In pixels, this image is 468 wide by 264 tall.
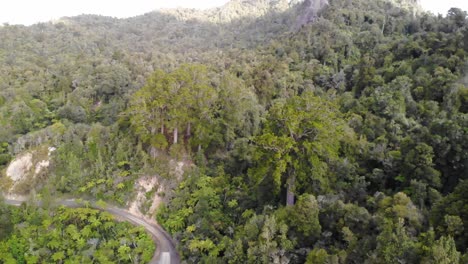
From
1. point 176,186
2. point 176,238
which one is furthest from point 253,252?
point 176,186

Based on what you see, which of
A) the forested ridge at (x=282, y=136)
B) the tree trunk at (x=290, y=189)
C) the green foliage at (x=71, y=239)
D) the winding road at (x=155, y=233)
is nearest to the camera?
the forested ridge at (x=282, y=136)

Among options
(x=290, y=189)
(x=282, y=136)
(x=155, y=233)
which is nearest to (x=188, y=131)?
(x=155, y=233)

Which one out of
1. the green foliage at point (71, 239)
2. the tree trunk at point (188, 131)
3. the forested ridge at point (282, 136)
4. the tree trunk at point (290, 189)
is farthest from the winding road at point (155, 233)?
the tree trunk at point (188, 131)

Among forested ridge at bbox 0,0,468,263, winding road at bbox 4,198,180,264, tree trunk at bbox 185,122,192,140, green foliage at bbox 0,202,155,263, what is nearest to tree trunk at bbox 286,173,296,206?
forested ridge at bbox 0,0,468,263

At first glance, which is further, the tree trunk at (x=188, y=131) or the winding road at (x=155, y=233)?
the tree trunk at (x=188, y=131)

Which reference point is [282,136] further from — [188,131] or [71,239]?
[71,239]

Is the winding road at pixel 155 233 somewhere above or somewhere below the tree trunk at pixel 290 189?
below

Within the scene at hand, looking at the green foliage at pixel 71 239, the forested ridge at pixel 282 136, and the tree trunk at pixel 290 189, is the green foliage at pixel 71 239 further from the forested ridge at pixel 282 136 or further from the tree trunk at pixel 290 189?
the tree trunk at pixel 290 189

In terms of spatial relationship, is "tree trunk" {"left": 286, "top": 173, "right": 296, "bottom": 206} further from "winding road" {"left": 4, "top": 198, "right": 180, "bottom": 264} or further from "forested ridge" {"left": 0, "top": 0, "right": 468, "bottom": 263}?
"winding road" {"left": 4, "top": 198, "right": 180, "bottom": 264}
